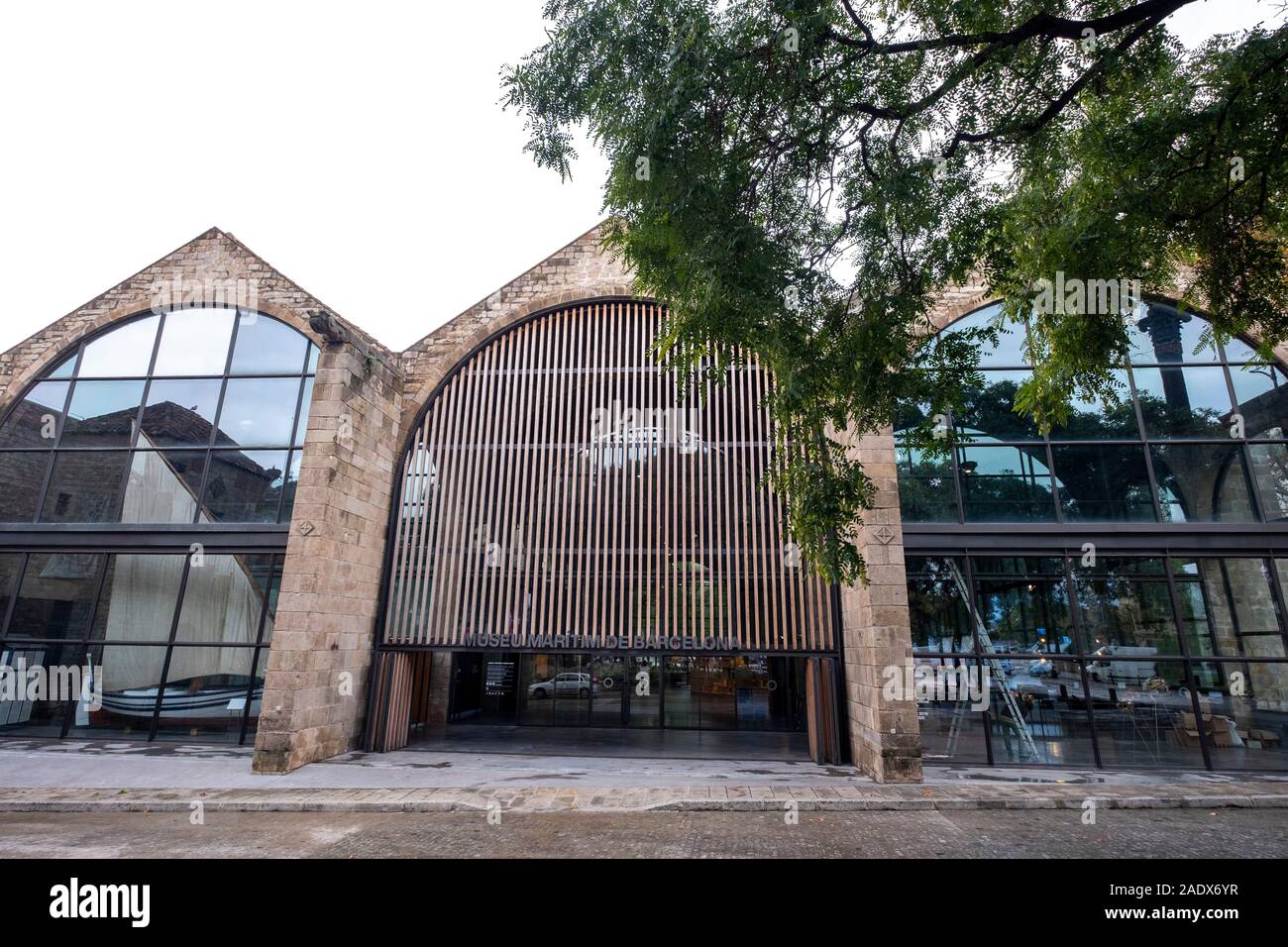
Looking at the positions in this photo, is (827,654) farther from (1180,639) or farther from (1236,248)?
(1236,248)

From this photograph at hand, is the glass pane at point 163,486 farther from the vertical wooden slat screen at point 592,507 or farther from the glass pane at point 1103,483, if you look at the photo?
the glass pane at point 1103,483

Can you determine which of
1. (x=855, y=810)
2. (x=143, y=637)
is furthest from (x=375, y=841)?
(x=143, y=637)

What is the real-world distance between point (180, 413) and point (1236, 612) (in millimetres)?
18474

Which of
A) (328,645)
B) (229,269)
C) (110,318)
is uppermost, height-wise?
(229,269)

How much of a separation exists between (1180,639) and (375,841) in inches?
454

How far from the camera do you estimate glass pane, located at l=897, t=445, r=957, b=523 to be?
Result: 10234 mm

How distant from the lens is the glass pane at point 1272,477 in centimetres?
1002

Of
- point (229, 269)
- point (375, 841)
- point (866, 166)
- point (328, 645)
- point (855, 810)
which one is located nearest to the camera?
point (375, 841)

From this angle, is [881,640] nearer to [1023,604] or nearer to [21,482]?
[1023,604]

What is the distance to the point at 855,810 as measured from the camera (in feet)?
24.2

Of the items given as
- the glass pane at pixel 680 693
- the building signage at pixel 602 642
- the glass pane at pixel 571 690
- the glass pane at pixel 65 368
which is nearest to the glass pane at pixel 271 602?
the building signage at pixel 602 642

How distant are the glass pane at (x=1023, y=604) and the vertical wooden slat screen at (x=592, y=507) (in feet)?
8.32

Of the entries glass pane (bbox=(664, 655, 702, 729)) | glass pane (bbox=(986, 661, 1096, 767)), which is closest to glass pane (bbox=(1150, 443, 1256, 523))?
glass pane (bbox=(986, 661, 1096, 767))

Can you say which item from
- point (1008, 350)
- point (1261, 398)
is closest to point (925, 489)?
point (1008, 350)
